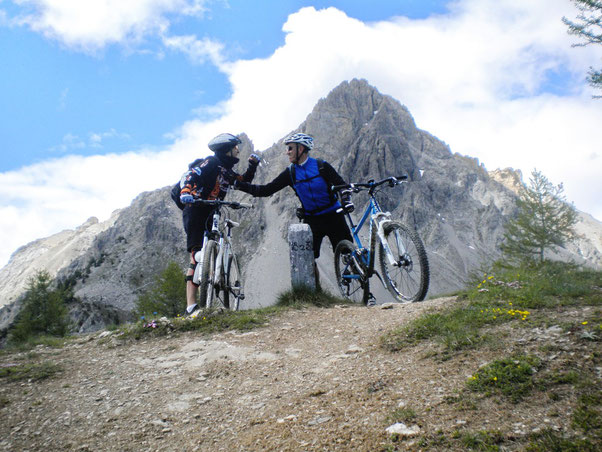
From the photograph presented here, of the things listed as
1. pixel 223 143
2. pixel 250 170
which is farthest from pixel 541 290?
pixel 223 143

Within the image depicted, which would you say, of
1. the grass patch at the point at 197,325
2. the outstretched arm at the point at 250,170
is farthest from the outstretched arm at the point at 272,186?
the grass patch at the point at 197,325

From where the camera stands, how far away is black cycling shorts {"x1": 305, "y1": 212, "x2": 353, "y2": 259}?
845cm

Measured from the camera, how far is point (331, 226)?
8539mm

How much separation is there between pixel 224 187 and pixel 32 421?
201 inches

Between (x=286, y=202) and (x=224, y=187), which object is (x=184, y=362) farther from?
(x=286, y=202)

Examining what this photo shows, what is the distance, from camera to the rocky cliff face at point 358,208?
118875mm

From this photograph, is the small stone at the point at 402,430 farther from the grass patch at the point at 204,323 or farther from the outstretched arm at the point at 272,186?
the outstretched arm at the point at 272,186

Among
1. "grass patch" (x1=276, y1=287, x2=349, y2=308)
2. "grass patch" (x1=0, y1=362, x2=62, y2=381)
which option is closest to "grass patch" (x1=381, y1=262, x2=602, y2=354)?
"grass patch" (x1=276, y1=287, x2=349, y2=308)

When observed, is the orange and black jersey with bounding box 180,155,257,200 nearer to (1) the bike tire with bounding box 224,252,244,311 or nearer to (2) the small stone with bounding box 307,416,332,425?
(1) the bike tire with bounding box 224,252,244,311

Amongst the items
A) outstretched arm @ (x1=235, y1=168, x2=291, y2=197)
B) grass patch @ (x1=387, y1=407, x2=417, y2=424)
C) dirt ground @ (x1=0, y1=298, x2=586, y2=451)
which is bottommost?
dirt ground @ (x1=0, y1=298, x2=586, y2=451)

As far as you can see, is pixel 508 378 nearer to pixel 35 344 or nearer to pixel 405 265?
pixel 405 265

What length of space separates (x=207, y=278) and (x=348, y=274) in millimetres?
2882

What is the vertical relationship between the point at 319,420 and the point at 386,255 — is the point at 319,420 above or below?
below

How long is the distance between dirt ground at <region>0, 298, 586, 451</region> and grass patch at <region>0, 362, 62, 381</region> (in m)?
0.13
